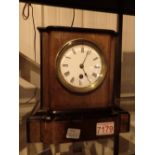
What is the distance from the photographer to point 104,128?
2.80 ft

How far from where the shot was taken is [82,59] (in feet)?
2.83

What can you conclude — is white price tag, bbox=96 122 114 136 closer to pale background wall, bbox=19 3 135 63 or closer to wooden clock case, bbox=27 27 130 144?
wooden clock case, bbox=27 27 130 144

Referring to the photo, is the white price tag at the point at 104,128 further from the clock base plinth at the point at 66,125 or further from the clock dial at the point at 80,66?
the clock dial at the point at 80,66

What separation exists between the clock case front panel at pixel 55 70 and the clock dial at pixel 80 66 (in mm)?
16

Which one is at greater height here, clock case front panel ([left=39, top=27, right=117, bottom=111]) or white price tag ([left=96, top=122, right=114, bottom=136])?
clock case front panel ([left=39, top=27, right=117, bottom=111])

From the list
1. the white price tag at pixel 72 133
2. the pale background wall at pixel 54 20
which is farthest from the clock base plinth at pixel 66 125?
the pale background wall at pixel 54 20

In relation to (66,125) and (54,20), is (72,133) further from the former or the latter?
(54,20)

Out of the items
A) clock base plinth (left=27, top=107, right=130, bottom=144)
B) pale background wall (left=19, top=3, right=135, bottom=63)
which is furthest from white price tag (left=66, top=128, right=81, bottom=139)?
pale background wall (left=19, top=3, right=135, bottom=63)

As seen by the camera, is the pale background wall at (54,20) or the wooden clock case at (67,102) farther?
the pale background wall at (54,20)

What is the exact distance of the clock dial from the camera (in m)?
0.83

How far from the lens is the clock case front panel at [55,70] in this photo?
0.82m
